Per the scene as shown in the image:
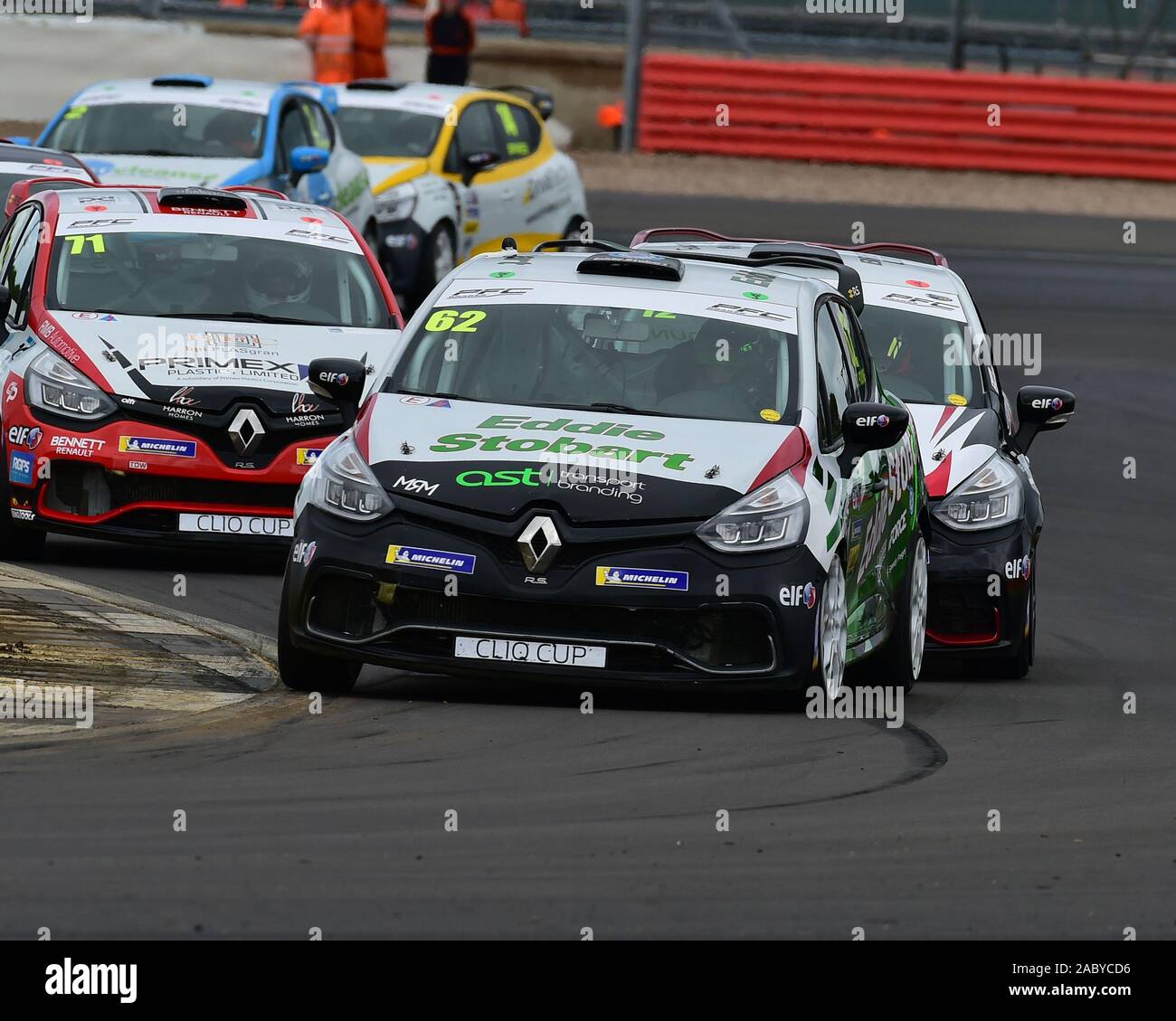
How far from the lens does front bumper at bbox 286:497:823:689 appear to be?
968 cm

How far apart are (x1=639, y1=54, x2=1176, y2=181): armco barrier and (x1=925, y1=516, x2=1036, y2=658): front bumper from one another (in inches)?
966

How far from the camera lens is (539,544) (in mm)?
9680

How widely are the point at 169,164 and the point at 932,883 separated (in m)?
14.6

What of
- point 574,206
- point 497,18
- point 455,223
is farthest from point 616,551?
point 497,18

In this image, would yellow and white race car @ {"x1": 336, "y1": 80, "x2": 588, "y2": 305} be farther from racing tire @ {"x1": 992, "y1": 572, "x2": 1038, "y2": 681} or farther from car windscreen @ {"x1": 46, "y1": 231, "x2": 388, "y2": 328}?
racing tire @ {"x1": 992, "y1": 572, "x2": 1038, "y2": 681}

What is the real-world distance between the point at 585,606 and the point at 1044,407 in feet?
11.7

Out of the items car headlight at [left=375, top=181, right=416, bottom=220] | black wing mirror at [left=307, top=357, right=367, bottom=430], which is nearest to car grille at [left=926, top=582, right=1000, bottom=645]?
black wing mirror at [left=307, top=357, right=367, bottom=430]

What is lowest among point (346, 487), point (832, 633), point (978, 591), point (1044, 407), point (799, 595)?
point (978, 591)

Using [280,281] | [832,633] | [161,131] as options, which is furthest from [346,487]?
[161,131]

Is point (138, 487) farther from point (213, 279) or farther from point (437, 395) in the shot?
point (437, 395)

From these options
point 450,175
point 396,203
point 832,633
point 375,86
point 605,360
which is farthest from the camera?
point 375,86

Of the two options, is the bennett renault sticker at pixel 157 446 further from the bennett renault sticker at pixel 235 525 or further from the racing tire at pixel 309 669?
the racing tire at pixel 309 669

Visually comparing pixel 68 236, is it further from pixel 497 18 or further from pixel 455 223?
pixel 497 18
